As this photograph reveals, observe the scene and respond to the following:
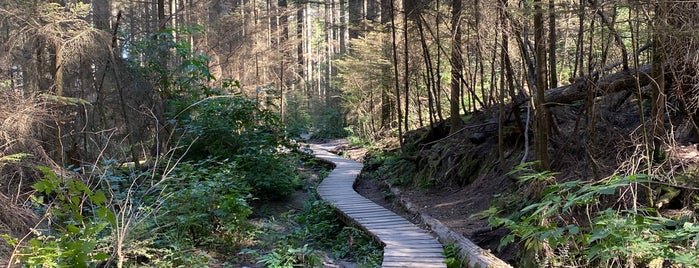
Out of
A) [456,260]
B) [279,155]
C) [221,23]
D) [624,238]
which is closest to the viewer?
[624,238]

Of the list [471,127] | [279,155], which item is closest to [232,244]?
[279,155]

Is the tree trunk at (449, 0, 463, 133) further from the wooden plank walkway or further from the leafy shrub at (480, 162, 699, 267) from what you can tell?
the leafy shrub at (480, 162, 699, 267)

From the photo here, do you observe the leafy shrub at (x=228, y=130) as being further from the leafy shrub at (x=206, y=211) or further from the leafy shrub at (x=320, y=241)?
the leafy shrub at (x=206, y=211)

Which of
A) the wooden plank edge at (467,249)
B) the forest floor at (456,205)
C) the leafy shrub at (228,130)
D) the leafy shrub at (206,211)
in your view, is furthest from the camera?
the leafy shrub at (228,130)

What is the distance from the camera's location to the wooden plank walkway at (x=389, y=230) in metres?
5.94

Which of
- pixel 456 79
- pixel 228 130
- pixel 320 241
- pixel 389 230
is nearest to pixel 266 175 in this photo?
pixel 228 130

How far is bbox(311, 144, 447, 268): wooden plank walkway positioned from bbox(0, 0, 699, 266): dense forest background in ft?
3.35

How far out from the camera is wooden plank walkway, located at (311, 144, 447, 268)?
5938 mm

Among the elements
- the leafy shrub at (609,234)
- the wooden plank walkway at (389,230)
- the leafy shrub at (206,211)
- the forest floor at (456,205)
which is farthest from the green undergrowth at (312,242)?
the leafy shrub at (609,234)

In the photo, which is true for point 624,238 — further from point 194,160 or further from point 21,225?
point 194,160

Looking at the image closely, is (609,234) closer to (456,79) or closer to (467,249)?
(467,249)

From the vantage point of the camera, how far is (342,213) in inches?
353

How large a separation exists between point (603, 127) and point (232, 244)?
6036mm

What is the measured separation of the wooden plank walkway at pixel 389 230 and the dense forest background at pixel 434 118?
1.02 metres
